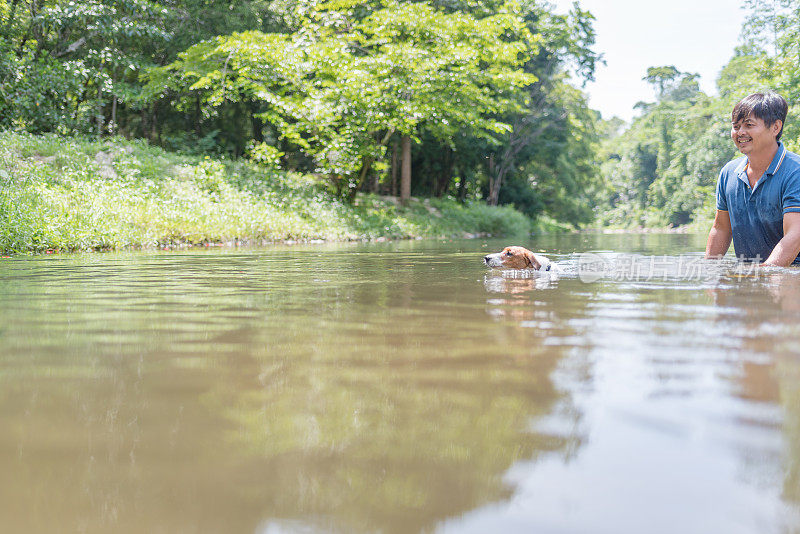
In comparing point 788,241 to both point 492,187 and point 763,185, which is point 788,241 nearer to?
point 763,185

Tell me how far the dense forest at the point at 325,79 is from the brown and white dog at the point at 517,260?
12.6m

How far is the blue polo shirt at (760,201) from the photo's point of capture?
517cm

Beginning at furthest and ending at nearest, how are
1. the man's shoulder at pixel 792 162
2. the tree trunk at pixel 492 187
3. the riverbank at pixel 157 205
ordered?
the tree trunk at pixel 492 187, the riverbank at pixel 157 205, the man's shoulder at pixel 792 162

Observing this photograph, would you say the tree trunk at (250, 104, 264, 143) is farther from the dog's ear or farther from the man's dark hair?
the man's dark hair

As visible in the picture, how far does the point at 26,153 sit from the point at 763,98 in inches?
605

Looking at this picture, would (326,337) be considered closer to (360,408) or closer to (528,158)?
(360,408)

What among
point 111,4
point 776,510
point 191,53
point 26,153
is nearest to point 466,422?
point 776,510

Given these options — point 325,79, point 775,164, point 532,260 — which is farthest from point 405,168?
point 775,164

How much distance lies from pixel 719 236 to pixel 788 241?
1.21 metres

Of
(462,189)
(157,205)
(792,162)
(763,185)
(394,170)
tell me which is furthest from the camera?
(462,189)

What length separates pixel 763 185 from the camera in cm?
534

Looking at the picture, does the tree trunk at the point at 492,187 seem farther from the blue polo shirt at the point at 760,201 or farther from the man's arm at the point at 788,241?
the man's arm at the point at 788,241

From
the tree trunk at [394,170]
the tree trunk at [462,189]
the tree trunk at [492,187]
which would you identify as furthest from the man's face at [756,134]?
the tree trunk at [462,189]

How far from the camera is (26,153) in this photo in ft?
48.8
